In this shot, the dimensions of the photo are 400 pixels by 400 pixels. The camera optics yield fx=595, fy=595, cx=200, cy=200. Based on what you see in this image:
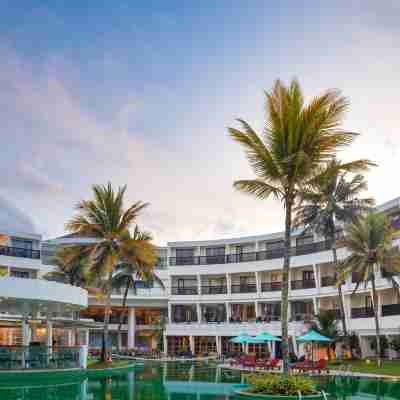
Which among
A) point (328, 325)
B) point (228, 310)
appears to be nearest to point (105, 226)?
point (328, 325)

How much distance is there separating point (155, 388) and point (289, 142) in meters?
12.4

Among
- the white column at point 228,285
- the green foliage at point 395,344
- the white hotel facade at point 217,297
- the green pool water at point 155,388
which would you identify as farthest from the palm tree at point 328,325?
the white column at point 228,285

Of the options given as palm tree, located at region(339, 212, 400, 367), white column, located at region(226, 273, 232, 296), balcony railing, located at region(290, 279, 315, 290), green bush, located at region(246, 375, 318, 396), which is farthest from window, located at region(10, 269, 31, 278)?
green bush, located at region(246, 375, 318, 396)

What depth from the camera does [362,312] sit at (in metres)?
43.1

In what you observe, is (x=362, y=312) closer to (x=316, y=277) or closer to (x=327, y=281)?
(x=327, y=281)

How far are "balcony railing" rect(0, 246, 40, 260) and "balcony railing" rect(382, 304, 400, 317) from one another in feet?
102

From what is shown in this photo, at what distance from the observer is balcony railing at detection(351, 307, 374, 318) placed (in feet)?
139

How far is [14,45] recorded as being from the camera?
24.8 m

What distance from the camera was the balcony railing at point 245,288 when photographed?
5716cm

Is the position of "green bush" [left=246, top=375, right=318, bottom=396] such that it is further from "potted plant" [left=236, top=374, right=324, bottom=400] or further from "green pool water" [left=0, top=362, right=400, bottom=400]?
"green pool water" [left=0, top=362, right=400, bottom=400]

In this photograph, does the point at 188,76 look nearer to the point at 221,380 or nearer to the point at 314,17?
the point at 314,17

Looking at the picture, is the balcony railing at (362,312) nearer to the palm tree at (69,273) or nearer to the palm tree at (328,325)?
the palm tree at (328,325)

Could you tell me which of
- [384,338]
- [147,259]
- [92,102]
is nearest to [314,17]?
[92,102]

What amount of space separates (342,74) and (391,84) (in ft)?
9.48
